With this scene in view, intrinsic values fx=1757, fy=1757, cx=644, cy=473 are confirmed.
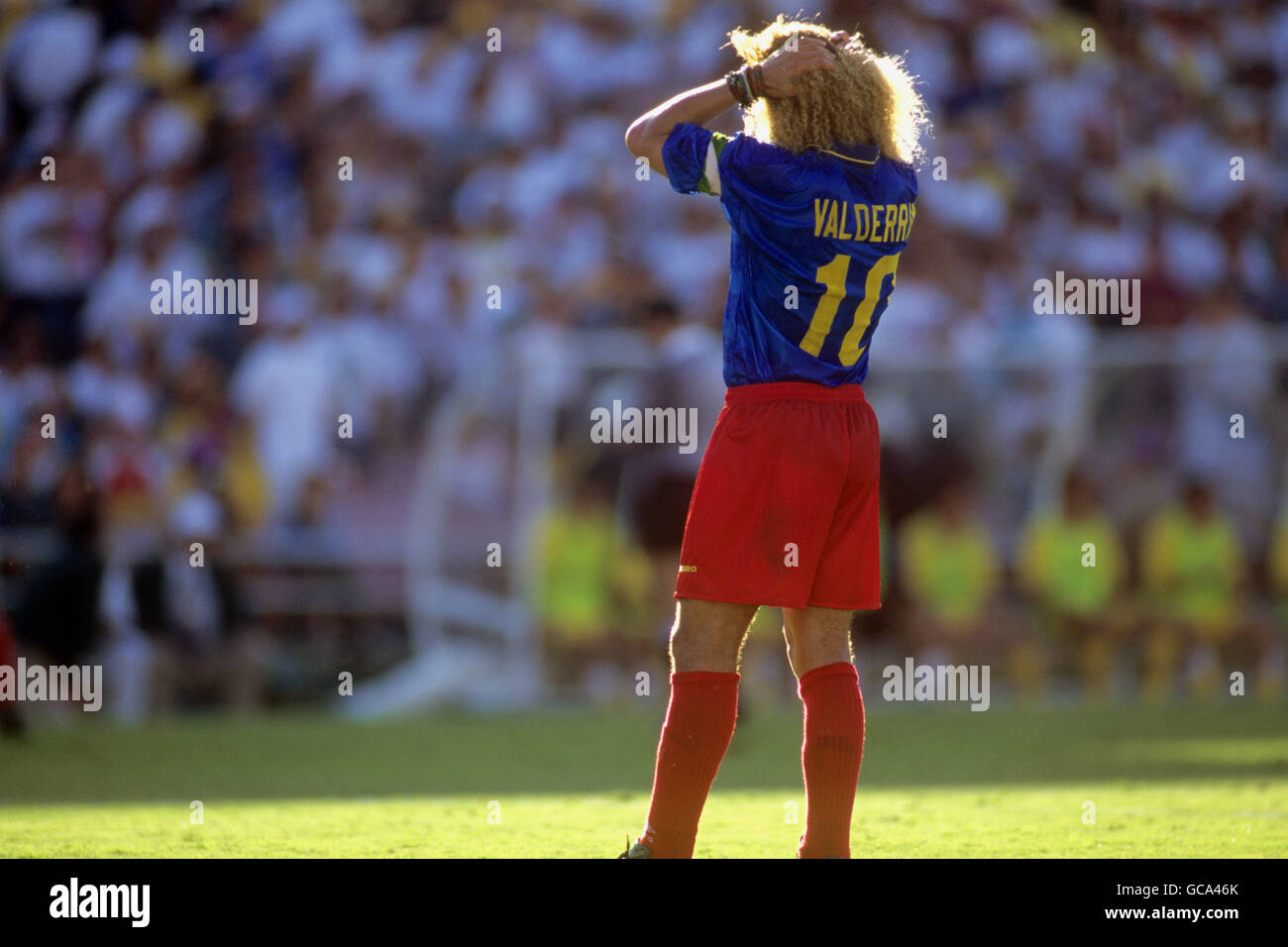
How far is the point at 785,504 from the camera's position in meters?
4.22

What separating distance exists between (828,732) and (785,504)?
1.87 ft

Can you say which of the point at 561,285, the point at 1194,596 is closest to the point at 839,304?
the point at 1194,596

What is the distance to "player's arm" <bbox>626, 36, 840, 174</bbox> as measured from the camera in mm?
4211

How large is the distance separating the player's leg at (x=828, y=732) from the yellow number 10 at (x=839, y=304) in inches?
25.8

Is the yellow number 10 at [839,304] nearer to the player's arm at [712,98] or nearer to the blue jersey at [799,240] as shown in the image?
the blue jersey at [799,240]

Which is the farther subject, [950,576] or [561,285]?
[561,285]

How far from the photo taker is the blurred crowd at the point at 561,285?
467 inches

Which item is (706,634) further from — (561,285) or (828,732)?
(561,285)

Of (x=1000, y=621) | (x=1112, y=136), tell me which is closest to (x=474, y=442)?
(x=1000, y=621)

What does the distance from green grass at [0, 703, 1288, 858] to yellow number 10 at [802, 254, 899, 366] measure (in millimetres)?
1431

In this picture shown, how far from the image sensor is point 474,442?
40.8ft

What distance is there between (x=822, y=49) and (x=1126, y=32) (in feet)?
38.1

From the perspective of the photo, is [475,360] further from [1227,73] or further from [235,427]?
[1227,73]

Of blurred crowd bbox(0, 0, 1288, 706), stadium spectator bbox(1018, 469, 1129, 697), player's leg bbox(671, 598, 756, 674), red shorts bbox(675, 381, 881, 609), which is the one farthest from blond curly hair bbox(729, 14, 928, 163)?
stadium spectator bbox(1018, 469, 1129, 697)
